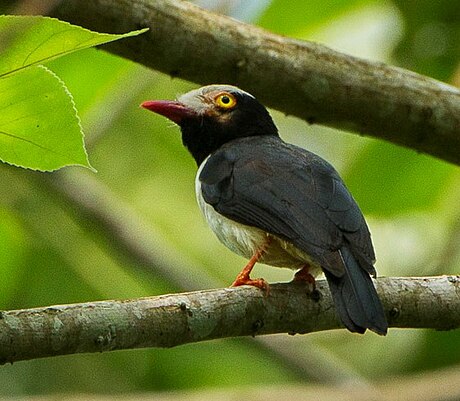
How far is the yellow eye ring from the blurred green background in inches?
22.8

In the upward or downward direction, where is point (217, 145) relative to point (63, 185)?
upward

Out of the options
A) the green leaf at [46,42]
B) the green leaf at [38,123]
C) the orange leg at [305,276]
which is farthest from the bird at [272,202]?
the green leaf at [46,42]

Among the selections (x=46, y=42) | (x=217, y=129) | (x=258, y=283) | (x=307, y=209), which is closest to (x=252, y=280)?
(x=258, y=283)

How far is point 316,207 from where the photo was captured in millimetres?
3754

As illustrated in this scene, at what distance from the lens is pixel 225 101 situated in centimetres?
482

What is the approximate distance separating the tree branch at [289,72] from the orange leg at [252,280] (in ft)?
2.09

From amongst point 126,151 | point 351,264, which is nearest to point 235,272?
point 126,151

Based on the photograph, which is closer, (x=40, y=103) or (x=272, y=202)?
(x=40, y=103)

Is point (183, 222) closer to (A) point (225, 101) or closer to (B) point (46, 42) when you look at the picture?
(A) point (225, 101)

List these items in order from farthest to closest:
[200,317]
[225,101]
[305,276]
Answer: [225,101], [305,276], [200,317]

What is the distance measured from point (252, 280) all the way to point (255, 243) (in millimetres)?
442

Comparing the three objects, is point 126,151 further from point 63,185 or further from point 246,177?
point 246,177

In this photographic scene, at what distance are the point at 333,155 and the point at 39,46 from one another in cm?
523

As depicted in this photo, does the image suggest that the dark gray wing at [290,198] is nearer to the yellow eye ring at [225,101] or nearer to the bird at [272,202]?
the bird at [272,202]
